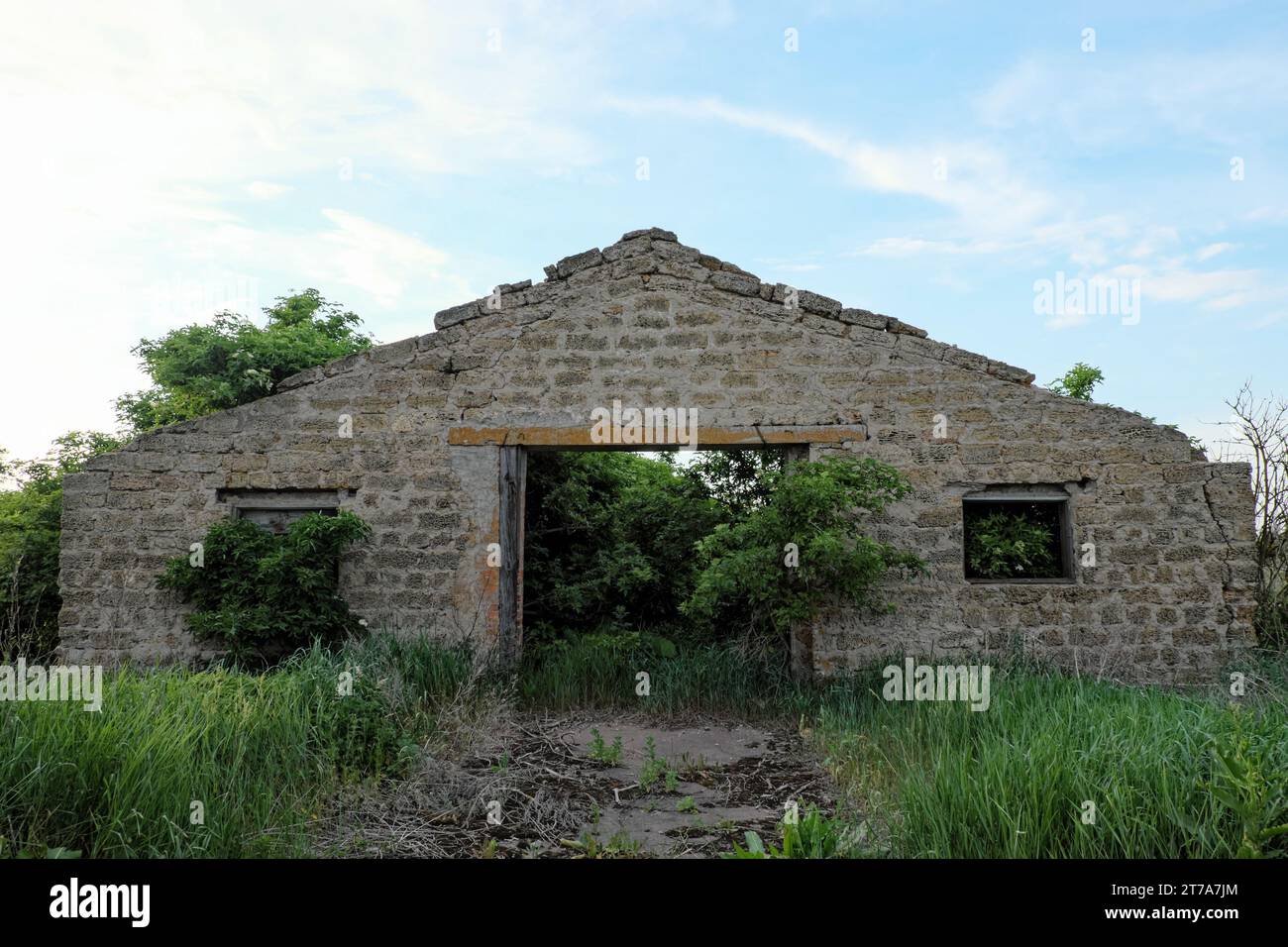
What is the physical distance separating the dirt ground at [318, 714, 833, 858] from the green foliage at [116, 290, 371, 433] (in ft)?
31.3

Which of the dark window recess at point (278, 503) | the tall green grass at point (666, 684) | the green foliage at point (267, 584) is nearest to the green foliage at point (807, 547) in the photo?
the tall green grass at point (666, 684)

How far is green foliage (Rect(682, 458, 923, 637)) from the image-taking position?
712cm

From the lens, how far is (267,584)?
7.57 meters

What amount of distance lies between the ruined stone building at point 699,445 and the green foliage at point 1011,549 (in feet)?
0.69

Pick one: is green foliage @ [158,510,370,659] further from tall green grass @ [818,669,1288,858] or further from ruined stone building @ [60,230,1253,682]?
tall green grass @ [818,669,1288,858]

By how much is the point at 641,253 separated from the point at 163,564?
542 cm

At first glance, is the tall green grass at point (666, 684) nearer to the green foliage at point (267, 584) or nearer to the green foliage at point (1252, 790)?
the green foliage at point (267, 584)

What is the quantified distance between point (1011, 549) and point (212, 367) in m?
12.9

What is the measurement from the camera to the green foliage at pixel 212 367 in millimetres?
14281

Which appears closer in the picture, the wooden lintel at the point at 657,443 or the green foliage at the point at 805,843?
the green foliage at the point at 805,843

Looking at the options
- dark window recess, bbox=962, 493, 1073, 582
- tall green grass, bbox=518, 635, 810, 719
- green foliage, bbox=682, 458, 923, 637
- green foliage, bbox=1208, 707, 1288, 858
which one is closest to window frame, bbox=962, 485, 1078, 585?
dark window recess, bbox=962, 493, 1073, 582

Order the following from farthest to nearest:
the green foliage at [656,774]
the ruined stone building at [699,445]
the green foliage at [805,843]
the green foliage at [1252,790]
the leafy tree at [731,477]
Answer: the leafy tree at [731,477], the ruined stone building at [699,445], the green foliage at [656,774], the green foliage at [805,843], the green foliage at [1252,790]

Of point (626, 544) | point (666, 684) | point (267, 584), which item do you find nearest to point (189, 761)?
point (267, 584)
